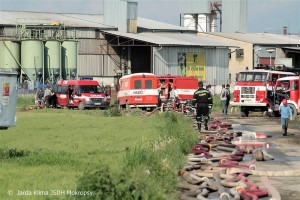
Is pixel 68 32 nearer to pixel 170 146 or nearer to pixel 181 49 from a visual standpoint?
pixel 181 49

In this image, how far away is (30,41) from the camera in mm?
55812

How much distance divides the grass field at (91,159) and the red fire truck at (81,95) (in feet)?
54.2

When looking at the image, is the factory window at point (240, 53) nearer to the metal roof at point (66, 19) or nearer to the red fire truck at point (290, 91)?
the metal roof at point (66, 19)

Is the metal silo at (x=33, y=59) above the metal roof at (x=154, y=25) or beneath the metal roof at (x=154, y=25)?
beneath

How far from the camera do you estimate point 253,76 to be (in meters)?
35.3

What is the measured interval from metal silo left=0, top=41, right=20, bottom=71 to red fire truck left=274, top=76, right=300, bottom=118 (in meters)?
29.5

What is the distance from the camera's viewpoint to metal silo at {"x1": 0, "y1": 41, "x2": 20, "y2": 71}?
56219mm

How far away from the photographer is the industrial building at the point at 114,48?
2276 inches

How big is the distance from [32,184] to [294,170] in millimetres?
6031

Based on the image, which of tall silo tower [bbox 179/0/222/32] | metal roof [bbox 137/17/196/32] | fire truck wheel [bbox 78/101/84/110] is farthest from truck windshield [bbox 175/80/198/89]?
tall silo tower [bbox 179/0/222/32]

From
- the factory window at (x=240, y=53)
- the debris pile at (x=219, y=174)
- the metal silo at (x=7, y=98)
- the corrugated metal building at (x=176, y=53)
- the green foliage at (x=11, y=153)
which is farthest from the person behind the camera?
the factory window at (x=240, y=53)

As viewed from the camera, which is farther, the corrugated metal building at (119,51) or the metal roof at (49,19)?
the metal roof at (49,19)

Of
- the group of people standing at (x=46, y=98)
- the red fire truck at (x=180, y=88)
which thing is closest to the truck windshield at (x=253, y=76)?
the red fire truck at (x=180, y=88)

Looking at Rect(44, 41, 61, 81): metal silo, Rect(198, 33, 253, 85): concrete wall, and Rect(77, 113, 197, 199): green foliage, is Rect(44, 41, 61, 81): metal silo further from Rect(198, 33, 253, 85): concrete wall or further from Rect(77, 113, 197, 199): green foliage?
Rect(77, 113, 197, 199): green foliage
